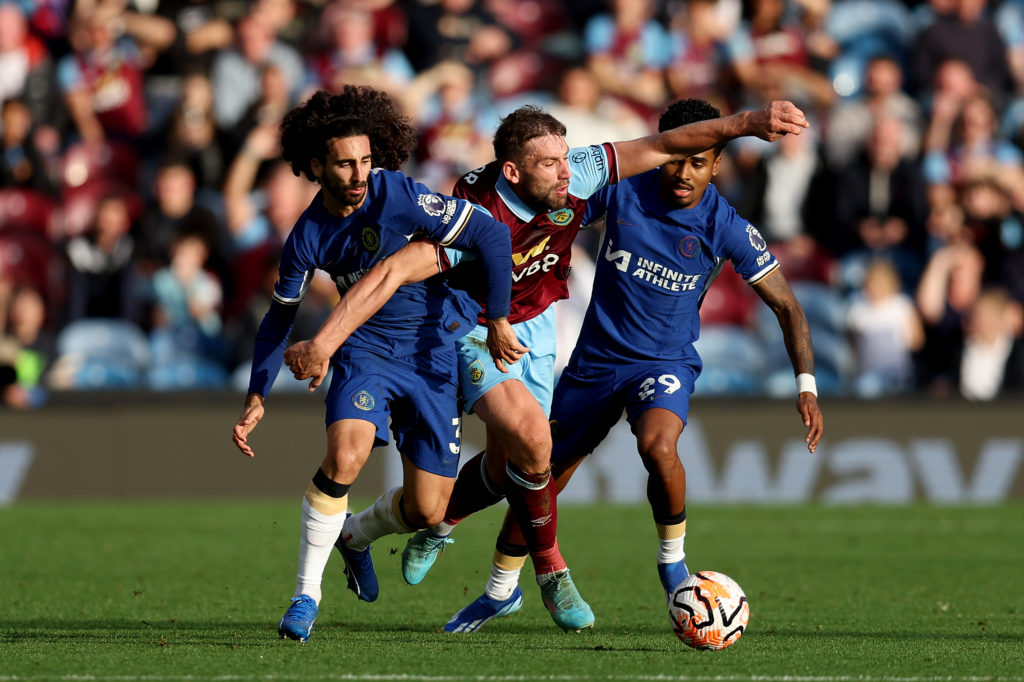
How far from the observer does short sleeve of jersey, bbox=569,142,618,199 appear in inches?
268

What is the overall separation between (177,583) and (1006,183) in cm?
937

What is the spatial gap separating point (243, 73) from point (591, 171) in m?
9.06

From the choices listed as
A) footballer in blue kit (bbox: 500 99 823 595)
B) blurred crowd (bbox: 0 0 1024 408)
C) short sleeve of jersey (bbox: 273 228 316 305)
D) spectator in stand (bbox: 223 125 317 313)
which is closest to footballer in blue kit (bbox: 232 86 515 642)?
short sleeve of jersey (bbox: 273 228 316 305)

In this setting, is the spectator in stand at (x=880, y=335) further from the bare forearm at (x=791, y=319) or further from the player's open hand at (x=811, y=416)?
the player's open hand at (x=811, y=416)

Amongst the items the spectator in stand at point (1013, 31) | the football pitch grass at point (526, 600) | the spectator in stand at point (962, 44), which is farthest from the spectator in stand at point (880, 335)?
the spectator in stand at point (1013, 31)

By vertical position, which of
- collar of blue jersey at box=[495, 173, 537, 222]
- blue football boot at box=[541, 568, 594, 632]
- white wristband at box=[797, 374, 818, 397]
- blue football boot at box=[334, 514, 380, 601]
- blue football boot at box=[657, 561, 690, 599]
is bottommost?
blue football boot at box=[334, 514, 380, 601]

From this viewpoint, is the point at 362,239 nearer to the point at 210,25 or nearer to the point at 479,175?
the point at 479,175

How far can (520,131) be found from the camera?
673 centimetres

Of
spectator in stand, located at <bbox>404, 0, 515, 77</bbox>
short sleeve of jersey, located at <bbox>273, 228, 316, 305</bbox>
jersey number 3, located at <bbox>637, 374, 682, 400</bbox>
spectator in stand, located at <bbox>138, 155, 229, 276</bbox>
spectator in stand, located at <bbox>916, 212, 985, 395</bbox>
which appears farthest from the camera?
spectator in stand, located at <bbox>404, 0, 515, 77</bbox>

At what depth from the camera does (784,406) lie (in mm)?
12891

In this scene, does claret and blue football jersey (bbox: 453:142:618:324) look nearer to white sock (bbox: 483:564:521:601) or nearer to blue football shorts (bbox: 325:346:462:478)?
blue football shorts (bbox: 325:346:462:478)

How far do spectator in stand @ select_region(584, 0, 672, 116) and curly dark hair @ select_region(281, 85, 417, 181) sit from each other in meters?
8.27

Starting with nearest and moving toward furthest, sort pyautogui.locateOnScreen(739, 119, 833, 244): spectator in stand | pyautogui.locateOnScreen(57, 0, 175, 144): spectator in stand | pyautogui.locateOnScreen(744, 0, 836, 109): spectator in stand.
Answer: pyautogui.locateOnScreen(739, 119, 833, 244): spectator in stand < pyautogui.locateOnScreen(744, 0, 836, 109): spectator in stand < pyautogui.locateOnScreen(57, 0, 175, 144): spectator in stand

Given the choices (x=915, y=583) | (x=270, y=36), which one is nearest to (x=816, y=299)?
(x=915, y=583)
